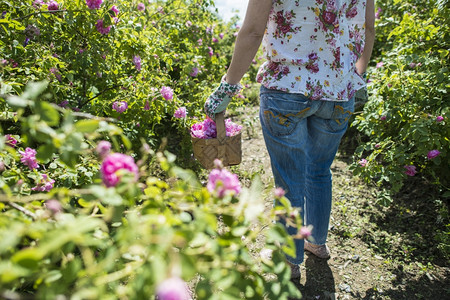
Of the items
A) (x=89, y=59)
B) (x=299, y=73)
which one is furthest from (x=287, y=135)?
(x=89, y=59)

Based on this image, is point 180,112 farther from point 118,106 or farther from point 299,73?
point 299,73

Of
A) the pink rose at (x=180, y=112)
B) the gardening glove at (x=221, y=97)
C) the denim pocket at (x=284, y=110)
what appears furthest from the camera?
the pink rose at (x=180, y=112)

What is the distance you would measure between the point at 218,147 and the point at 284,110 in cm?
44

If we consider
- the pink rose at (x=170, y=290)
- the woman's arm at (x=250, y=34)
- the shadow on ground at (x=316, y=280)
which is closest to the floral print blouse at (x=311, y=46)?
the woman's arm at (x=250, y=34)

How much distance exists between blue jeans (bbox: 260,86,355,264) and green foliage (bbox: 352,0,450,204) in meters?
0.66

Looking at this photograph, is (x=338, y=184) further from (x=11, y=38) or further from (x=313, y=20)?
(x=11, y=38)

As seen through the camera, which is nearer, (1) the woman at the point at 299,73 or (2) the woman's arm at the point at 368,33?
(1) the woman at the point at 299,73

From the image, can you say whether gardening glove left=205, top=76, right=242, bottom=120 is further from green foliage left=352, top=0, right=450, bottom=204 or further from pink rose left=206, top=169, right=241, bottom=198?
green foliage left=352, top=0, right=450, bottom=204

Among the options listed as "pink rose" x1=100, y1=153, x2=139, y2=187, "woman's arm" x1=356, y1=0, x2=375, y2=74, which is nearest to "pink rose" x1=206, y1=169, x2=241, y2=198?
"pink rose" x1=100, y1=153, x2=139, y2=187

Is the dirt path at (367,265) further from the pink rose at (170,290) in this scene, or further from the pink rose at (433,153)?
the pink rose at (170,290)

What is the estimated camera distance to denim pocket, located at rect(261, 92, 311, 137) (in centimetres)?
160

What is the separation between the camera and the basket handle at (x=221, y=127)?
6.03 feet

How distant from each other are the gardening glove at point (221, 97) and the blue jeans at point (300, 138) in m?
0.14

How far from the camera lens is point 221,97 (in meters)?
1.75
